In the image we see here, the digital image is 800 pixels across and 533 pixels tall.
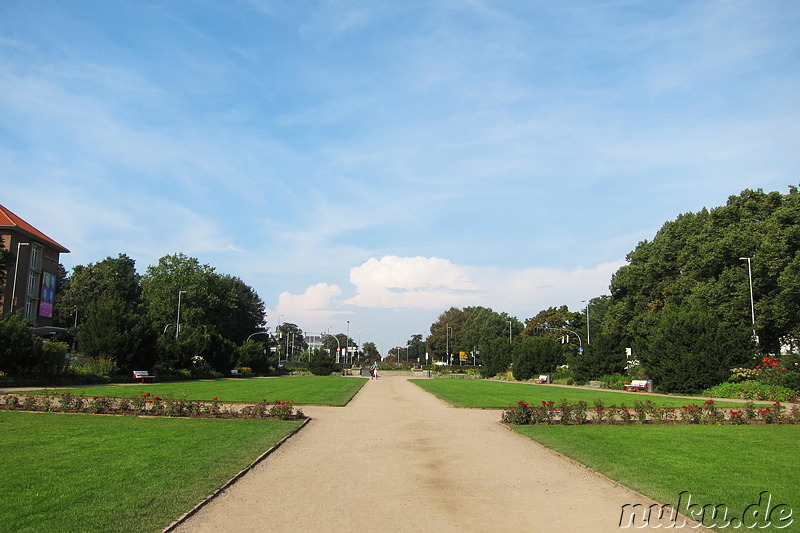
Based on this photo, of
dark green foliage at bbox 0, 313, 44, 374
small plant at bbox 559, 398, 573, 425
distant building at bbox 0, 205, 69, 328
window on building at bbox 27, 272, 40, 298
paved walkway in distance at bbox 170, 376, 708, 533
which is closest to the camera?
paved walkway in distance at bbox 170, 376, 708, 533

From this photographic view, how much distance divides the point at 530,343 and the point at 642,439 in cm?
4130

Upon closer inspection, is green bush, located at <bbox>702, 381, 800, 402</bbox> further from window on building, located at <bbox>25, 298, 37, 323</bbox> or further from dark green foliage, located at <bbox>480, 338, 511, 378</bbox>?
window on building, located at <bbox>25, 298, 37, 323</bbox>

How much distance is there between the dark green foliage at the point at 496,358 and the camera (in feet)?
209

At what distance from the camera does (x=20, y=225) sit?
68000mm

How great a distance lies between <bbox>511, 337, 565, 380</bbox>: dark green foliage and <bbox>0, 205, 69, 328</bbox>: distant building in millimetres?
50299

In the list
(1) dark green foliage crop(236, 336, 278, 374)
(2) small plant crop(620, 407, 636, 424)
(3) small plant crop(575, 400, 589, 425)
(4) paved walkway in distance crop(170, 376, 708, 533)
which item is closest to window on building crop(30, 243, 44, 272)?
(1) dark green foliage crop(236, 336, 278, 374)

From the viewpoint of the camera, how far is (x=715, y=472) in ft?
32.7

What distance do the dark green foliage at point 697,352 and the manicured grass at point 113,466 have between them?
26.0 m

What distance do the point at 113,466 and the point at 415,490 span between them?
4.93 meters

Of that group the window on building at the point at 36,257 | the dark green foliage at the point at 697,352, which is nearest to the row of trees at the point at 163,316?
the window on building at the point at 36,257

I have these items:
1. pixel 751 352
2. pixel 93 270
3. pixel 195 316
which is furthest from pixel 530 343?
pixel 93 270

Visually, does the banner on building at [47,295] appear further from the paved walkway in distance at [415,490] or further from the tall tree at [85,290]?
the paved walkway in distance at [415,490]

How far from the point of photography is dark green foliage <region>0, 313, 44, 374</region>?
30.1 meters

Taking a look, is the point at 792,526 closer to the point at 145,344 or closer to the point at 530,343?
the point at 145,344
